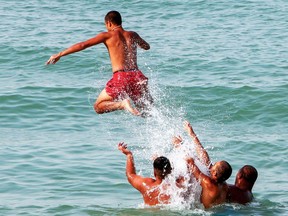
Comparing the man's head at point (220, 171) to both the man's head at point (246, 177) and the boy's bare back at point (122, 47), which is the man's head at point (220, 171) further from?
the boy's bare back at point (122, 47)

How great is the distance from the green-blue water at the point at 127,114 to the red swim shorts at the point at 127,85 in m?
0.41

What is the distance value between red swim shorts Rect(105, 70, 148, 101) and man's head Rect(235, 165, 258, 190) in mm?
1751

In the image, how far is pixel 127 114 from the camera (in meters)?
20.0

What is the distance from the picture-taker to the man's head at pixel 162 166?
475 inches

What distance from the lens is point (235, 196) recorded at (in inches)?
505

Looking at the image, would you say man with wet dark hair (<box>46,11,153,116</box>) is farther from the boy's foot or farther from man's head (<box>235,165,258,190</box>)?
man's head (<box>235,165,258,190</box>)

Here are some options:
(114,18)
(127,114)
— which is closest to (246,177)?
(114,18)

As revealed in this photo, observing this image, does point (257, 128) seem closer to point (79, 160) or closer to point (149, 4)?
point (79, 160)

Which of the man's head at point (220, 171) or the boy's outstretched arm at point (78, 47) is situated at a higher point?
the boy's outstretched arm at point (78, 47)

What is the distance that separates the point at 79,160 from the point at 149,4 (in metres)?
13.0

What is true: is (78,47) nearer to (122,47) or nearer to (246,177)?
(122,47)

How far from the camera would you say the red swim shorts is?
13.0m

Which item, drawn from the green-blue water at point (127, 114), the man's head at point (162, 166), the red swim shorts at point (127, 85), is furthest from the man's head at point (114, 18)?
the man's head at point (162, 166)

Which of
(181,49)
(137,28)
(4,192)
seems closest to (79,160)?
(4,192)
